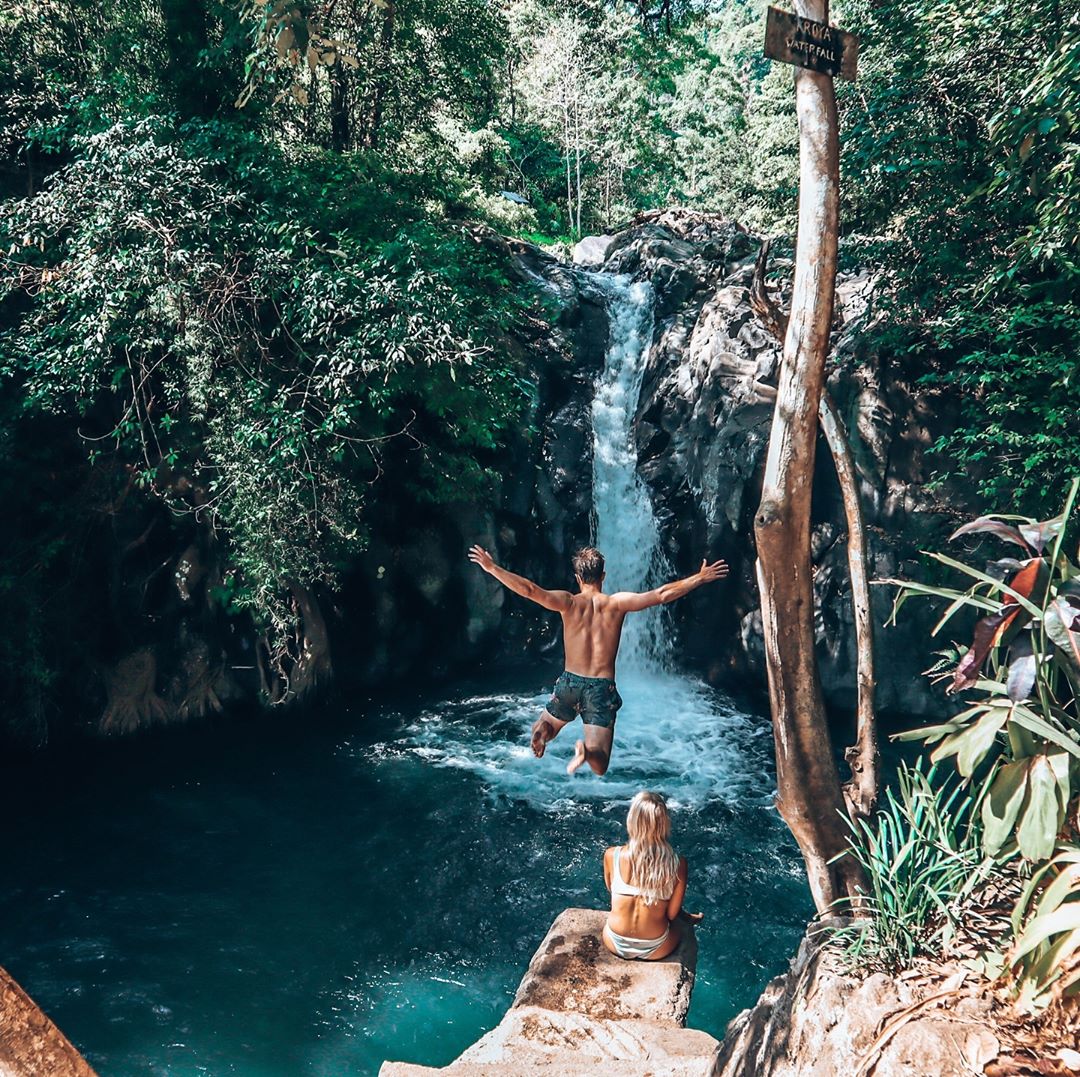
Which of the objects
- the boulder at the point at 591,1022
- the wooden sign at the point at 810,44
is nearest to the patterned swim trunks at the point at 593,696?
the boulder at the point at 591,1022

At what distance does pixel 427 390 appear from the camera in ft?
29.2

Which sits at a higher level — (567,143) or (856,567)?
(567,143)

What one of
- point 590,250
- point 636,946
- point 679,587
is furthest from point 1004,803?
point 590,250

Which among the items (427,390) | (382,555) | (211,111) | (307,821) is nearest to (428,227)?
(427,390)

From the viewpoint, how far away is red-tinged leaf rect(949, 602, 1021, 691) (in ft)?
8.72

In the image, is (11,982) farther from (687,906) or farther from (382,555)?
(382,555)

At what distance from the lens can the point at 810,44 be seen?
3410 millimetres

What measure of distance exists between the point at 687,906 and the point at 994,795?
202 inches

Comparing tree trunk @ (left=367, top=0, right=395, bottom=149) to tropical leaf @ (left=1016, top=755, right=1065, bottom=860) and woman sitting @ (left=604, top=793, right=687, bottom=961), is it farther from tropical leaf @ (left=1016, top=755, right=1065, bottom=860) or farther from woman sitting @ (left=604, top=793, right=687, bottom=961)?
tropical leaf @ (left=1016, top=755, right=1065, bottom=860)

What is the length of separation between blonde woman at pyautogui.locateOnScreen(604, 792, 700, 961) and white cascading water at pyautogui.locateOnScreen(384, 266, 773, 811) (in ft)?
13.0

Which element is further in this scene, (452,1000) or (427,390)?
(427,390)

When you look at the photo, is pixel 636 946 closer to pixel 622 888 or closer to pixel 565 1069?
pixel 622 888

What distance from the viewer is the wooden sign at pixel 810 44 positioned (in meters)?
3.34

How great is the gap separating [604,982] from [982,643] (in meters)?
2.91
